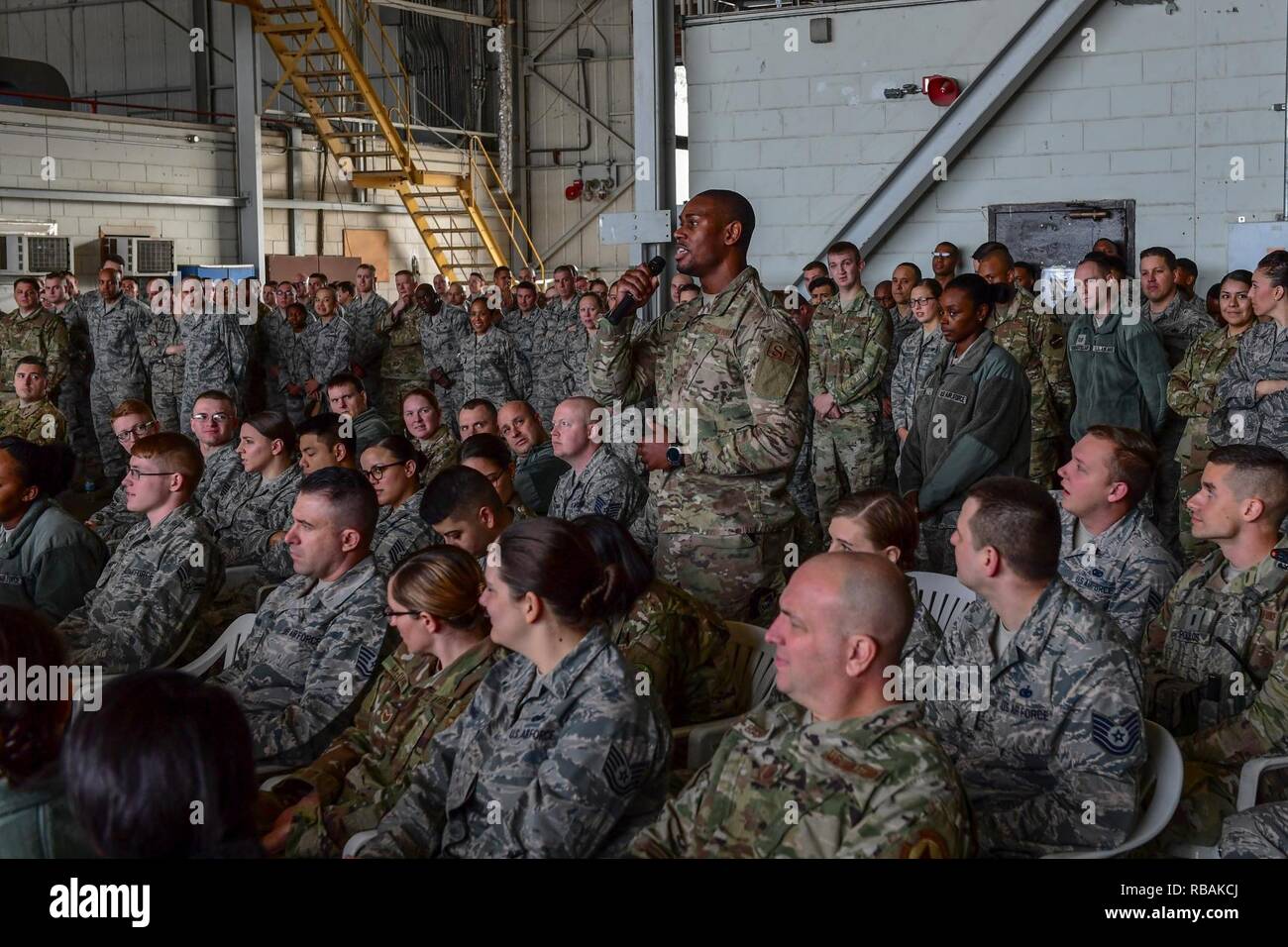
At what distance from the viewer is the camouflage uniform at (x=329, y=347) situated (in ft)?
36.6

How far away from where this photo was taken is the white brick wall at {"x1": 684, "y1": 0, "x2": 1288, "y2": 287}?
8.48 meters

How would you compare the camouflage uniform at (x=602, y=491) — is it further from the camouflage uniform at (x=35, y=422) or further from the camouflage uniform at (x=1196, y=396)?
the camouflage uniform at (x=35, y=422)

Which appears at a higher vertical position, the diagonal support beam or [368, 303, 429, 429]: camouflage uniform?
the diagonal support beam

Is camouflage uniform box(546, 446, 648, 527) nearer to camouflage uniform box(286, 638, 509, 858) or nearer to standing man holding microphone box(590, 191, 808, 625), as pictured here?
standing man holding microphone box(590, 191, 808, 625)

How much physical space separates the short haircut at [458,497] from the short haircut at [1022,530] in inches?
66.2

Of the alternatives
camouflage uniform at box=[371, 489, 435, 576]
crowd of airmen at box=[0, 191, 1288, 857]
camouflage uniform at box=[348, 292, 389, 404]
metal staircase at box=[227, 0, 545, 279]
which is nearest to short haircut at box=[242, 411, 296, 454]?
crowd of airmen at box=[0, 191, 1288, 857]

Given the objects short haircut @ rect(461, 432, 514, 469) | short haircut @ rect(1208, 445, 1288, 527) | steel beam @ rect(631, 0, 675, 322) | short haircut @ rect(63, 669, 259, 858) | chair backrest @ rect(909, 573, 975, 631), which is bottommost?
chair backrest @ rect(909, 573, 975, 631)

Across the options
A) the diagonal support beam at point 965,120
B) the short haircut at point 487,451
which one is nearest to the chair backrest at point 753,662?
the short haircut at point 487,451

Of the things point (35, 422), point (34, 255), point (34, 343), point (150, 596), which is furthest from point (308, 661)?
point (34, 255)

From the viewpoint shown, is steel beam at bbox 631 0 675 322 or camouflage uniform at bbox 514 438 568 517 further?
steel beam at bbox 631 0 675 322

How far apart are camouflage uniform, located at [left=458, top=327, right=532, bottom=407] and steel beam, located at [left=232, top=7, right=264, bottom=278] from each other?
5581 millimetres
